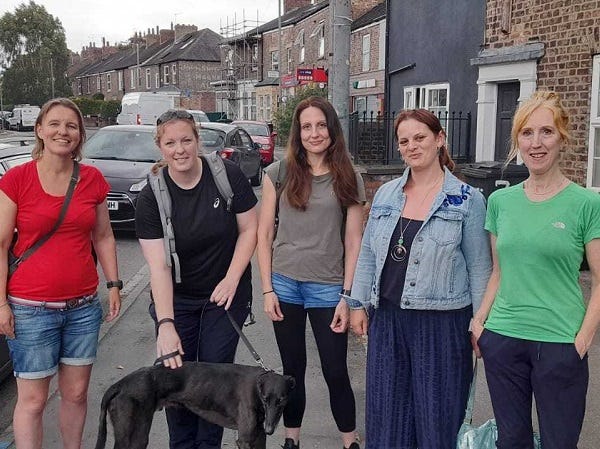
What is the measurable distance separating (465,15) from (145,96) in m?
26.1

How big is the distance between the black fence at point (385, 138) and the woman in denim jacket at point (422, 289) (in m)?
8.16

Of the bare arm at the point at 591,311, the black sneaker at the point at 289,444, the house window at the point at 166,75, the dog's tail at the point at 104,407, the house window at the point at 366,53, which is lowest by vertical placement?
the black sneaker at the point at 289,444

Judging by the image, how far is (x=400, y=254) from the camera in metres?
2.95

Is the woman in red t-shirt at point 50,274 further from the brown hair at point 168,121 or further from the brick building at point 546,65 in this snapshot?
the brick building at point 546,65

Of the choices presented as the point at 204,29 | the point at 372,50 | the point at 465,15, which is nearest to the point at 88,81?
the point at 204,29

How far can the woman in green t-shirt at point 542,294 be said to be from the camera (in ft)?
8.35

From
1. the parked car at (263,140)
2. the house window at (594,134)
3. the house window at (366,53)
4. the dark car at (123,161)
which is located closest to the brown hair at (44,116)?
the dark car at (123,161)

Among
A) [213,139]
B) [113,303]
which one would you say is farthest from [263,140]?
[113,303]

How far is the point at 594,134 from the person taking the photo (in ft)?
27.1

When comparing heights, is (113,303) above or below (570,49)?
below

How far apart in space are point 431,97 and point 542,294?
39.8 ft

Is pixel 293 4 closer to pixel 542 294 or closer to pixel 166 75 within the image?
pixel 166 75

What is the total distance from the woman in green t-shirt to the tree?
72544 mm

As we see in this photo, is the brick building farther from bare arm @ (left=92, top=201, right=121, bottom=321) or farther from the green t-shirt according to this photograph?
bare arm @ (left=92, top=201, right=121, bottom=321)
